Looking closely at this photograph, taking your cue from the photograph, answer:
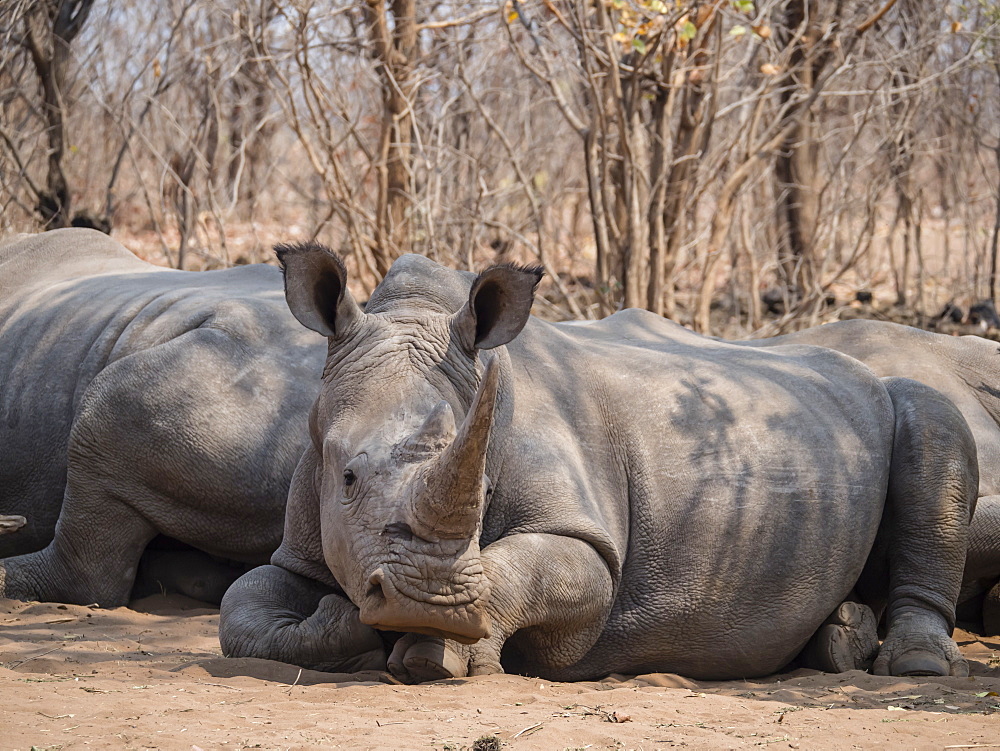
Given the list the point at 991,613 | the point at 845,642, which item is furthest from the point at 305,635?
the point at 991,613

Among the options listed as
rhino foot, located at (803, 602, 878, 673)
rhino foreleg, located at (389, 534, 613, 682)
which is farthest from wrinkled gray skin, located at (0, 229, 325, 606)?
rhino foot, located at (803, 602, 878, 673)

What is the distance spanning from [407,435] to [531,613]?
81cm

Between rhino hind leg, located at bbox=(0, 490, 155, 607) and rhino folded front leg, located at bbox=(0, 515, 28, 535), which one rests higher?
rhino folded front leg, located at bbox=(0, 515, 28, 535)

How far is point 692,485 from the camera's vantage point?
→ 5.19 meters

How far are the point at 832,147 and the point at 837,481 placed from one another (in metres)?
12.5

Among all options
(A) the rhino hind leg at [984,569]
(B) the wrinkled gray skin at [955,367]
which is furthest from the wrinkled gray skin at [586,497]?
(B) the wrinkled gray skin at [955,367]

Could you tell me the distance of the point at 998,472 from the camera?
6.32 metres

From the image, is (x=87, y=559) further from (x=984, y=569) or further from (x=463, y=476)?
(x=984, y=569)

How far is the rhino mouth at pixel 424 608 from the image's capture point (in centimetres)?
376

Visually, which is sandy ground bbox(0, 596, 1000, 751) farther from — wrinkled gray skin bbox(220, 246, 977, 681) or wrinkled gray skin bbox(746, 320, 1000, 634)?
wrinkled gray skin bbox(746, 320, 1000, 634)

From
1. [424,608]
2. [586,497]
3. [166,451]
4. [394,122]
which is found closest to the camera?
[424,608]

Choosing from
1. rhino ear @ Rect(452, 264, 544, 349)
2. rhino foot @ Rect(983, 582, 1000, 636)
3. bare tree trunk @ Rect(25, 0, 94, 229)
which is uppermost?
bare tree trunk @ Rect(25, 0, 94, 229)

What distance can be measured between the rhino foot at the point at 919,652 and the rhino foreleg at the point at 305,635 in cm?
205

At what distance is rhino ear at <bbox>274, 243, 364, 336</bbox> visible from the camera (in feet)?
14.6
